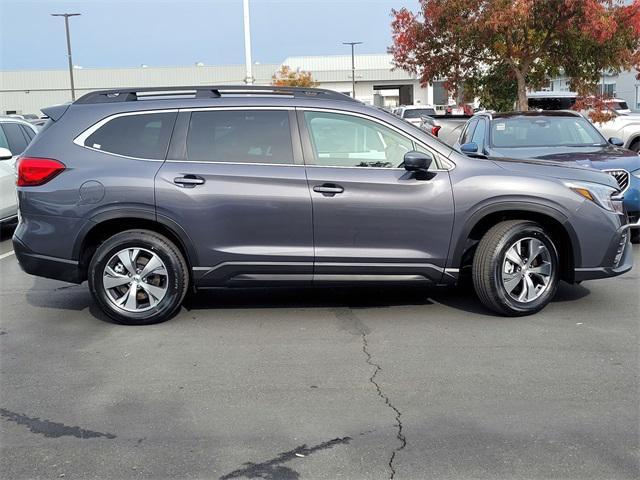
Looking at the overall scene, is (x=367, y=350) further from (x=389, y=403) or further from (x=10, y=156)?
(x=10, y=156)

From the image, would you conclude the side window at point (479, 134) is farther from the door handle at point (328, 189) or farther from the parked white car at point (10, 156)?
the parked white car at point (10, 156)

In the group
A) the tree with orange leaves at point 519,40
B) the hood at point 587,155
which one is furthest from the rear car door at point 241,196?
the tree with orange leaves at point 519,40

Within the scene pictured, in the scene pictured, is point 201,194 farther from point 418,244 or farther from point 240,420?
point 240,420

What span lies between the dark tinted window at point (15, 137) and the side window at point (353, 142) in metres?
7.12

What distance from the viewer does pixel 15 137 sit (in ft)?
36.6

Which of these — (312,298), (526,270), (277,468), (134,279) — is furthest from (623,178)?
(277,468)

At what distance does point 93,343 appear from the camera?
5406 millimetres

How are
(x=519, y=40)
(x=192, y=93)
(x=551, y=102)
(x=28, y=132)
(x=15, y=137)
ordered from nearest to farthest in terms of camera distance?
(x=192, y=93) → (x=15, y=137) → (x=28, y=132) → (x=519, y=40) → (x=551, y=102)

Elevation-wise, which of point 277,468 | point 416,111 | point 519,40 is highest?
point 519,40

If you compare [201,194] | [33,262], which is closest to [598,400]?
[201,194]

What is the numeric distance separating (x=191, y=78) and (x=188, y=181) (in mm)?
70781

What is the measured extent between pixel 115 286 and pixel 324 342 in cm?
182

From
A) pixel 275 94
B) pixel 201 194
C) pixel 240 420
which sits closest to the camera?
pixel 240 420

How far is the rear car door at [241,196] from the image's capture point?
559 cm
